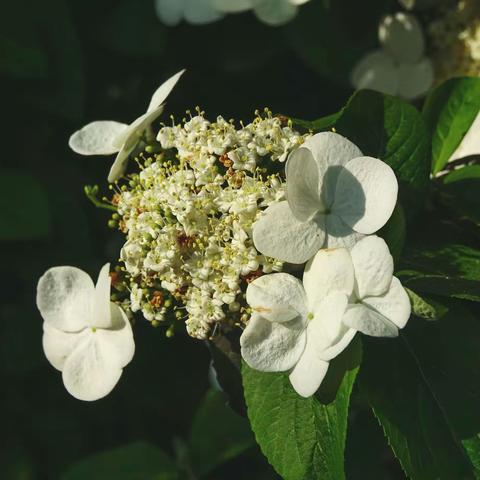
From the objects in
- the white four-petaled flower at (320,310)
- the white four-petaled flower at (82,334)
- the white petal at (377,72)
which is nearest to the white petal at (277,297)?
the white four-petaled flower at (320,310)

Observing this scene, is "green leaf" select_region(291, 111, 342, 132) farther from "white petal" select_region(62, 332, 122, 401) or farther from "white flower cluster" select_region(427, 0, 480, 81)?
"white flower cluster" select_region(427, 0, 480, 81)

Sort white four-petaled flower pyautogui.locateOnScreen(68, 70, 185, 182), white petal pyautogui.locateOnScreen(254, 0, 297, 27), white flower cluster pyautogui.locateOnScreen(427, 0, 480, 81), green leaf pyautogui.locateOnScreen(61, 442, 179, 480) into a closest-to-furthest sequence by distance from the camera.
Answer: white four-petaled flower pyautogui.locateOnScreen(68, 70, 185, 182) → white petal pyautogui.locateOnScreen(254, 0, 297, 27) → white flower cluster pyautogui.locateOnScreen(427, 0, 480, 81) → green leaf pyautogui.locateOnScreen(61, 442, 179, 480)

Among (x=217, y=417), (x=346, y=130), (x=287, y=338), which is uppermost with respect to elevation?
(x=346, y=130)

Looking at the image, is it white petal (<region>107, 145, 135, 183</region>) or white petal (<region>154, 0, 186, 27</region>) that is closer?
white petal (<region>107, 145, 135, 183</region>)

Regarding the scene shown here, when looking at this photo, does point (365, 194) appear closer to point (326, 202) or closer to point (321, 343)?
point (326, 202)

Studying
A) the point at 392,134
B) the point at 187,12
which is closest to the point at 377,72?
the point at 187,12

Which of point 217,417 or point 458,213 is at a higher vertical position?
point 458,213

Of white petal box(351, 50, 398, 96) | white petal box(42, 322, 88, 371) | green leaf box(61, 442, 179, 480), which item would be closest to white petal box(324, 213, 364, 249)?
white petal box(42, 322, 88, 371)

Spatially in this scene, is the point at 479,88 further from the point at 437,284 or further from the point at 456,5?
the point at 437,284

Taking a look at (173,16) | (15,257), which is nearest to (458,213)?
(173,16)
